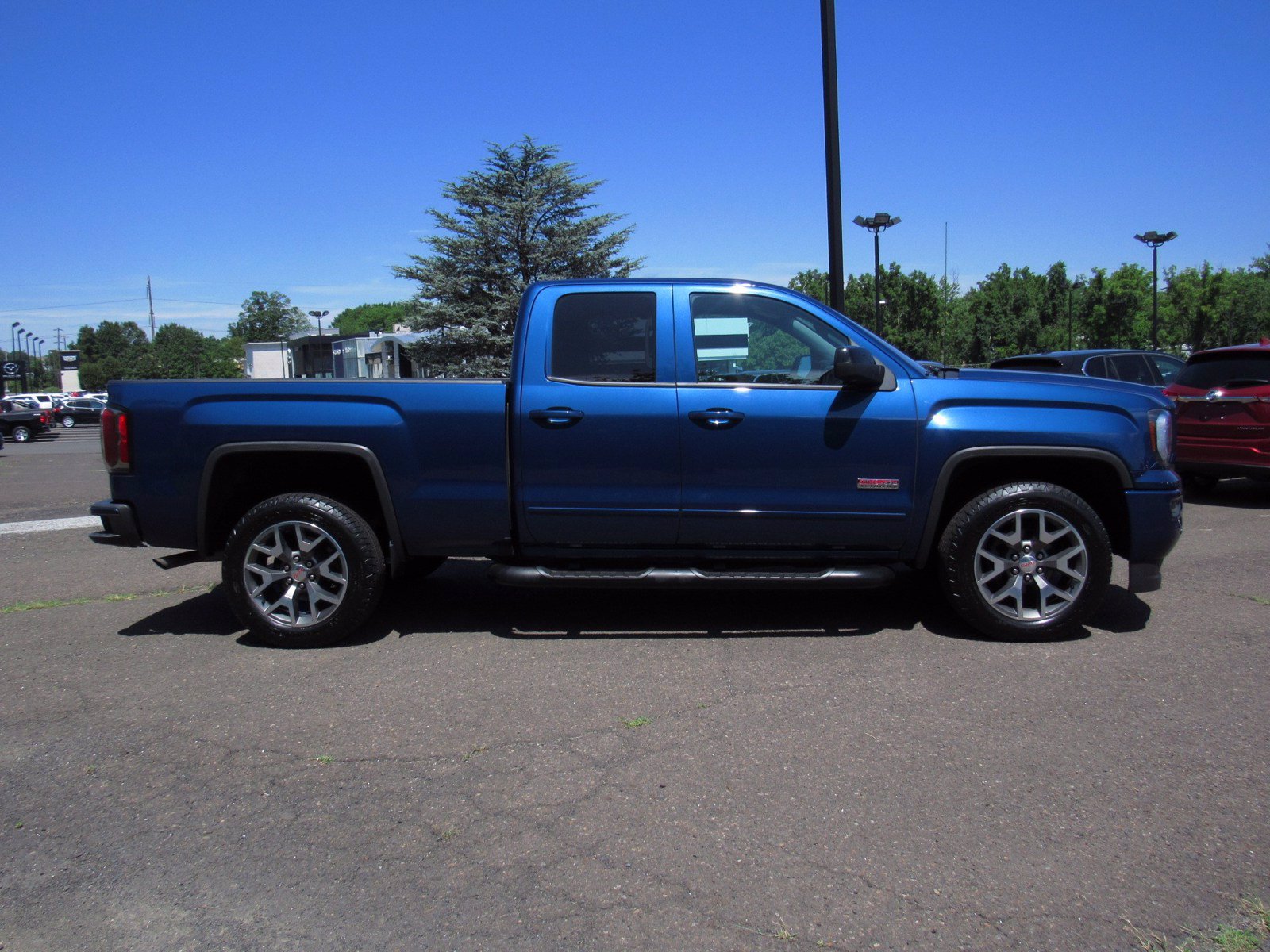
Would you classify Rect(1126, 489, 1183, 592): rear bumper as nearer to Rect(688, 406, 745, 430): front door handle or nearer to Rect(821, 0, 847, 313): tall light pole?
Rect(688, 406, 745, 430): front door handle

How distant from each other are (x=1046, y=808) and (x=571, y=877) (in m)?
1.60

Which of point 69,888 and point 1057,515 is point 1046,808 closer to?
point 1057,515

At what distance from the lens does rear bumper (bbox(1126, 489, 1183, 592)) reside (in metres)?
5.00

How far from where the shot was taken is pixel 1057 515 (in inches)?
195

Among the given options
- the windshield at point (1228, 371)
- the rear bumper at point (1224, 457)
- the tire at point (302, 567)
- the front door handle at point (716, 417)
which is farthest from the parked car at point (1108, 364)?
the tire at point (302, 567)

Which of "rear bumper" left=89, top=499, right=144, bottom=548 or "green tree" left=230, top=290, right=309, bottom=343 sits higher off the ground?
"green tree" left=230, top=290, right=309, bottom=343

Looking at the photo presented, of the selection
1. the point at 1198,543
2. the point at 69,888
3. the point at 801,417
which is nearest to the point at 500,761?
the point at 69,888

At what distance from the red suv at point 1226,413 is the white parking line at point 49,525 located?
36.6 ft

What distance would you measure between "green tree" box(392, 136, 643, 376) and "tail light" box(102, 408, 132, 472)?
25.0m

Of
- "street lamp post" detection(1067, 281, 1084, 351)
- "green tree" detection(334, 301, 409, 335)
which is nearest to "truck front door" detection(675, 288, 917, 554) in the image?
"street lamp post" detection(1067, 281, 1084, 351)

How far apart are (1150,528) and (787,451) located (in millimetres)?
1965

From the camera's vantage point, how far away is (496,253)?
3092cm

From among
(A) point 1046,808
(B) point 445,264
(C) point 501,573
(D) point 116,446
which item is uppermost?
(B) point 445,264

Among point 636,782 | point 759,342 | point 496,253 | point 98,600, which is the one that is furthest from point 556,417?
point 496,253
